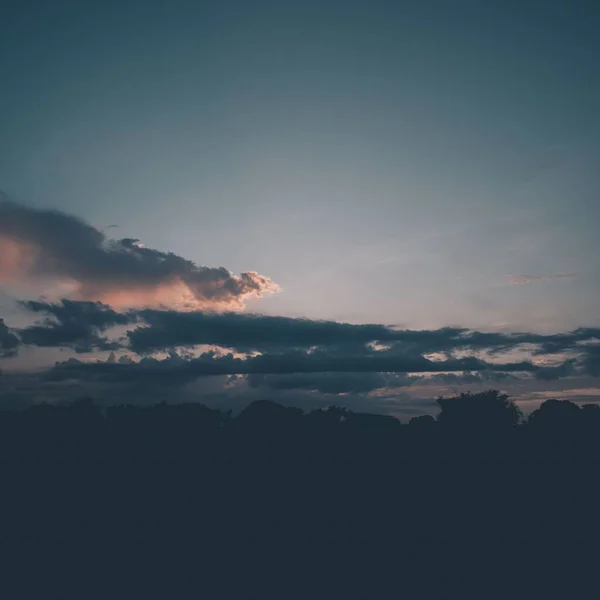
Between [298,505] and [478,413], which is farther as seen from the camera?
[478,413]

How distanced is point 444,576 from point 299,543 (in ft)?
48.3

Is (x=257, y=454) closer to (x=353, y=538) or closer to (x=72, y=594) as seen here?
(x=353, y=538)

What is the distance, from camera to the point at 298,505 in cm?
5941

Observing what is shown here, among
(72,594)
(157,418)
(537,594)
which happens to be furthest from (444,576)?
(157,418)

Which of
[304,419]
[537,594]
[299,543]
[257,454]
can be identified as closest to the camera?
[537,594]

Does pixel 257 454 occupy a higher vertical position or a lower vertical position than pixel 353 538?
higher

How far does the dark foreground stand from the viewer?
50.4m

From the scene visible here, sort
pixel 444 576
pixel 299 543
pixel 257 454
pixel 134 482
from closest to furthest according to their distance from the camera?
pixel 444 576 < pixel 299 543 < pixel 134 482 < pixel 257 454

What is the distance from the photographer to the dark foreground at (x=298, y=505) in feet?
165

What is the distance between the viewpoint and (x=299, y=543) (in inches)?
2178

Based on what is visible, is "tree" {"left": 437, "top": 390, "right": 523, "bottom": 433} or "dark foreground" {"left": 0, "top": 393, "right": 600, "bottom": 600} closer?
"dark foreground" {"left": 0, "top": 393, "right": 600, "bottom": 600}

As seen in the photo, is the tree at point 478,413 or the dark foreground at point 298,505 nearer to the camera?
the dark foreground at point 298,505

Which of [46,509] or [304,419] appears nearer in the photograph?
[46,509]

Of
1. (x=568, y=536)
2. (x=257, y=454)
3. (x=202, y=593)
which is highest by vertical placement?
(x=257, y=454)
